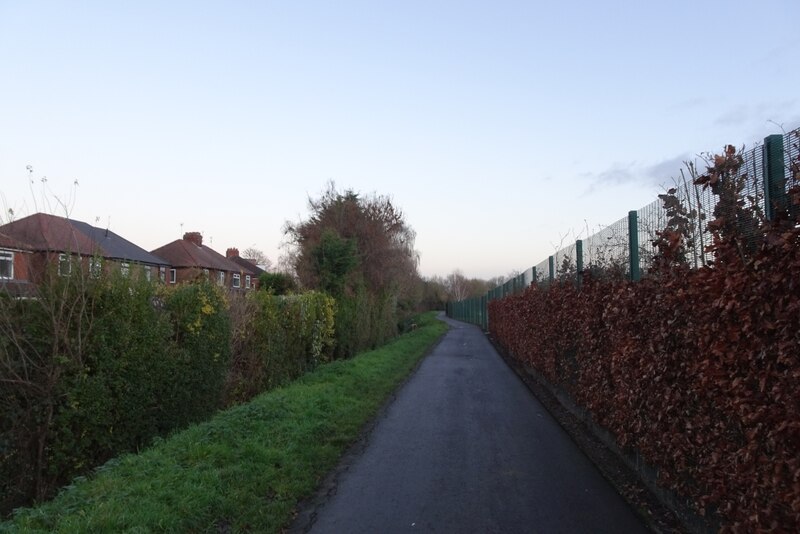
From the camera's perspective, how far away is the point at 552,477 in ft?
20.8

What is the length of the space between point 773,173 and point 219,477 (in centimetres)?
506

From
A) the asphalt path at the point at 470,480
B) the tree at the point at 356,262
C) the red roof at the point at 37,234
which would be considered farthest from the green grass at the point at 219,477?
the tree at the point at 356,262

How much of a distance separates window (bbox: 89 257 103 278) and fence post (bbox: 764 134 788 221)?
687cm

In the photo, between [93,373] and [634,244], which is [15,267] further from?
[634,244]

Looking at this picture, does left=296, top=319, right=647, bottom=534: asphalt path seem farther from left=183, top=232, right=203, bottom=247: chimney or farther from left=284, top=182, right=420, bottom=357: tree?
left=183, top=232, right=203, bottom=247: chimney


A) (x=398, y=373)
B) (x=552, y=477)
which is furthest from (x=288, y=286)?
(x=552, y=477)

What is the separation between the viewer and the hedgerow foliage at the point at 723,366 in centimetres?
304

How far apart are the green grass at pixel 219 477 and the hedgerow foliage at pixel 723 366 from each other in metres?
3.23

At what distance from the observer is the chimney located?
172 feet

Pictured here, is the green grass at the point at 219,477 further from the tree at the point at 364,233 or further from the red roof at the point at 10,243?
the tree at the point at 364,233

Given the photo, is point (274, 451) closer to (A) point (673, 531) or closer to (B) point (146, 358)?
(B) point (146, 358)

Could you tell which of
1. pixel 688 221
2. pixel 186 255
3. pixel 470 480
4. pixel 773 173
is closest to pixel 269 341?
pixel 470 480

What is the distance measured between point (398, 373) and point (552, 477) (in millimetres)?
9526

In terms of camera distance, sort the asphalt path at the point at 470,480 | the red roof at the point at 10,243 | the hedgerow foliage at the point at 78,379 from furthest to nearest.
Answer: the red roof at the point at 10,243
the hedgerow foliage at the point at 78,379
the asphalt path at the point at 470,480
